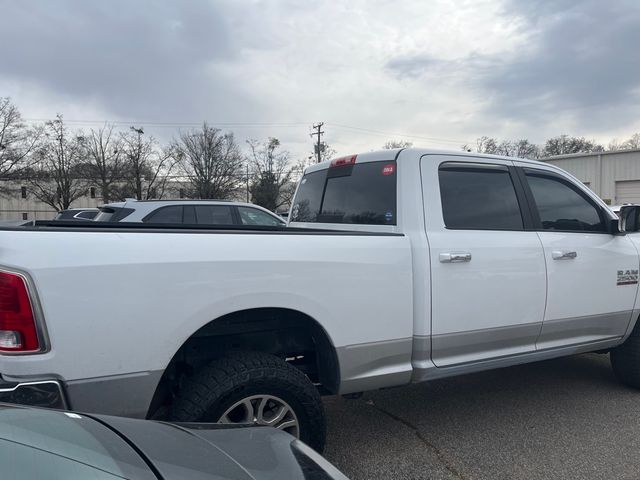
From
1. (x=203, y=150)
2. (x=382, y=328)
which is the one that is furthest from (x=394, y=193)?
(x=203, y=150)

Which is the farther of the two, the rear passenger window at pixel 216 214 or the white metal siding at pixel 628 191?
the white metal siding at pixel 628 191

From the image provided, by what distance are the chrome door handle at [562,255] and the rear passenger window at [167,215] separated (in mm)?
6313

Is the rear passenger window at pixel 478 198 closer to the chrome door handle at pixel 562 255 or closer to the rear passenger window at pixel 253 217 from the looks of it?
the chrome door handle at pixel 562 255

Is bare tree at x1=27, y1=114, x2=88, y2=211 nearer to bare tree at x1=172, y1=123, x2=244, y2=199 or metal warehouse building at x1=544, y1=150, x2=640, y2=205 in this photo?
bare tree at x1=172, y1=123, x2=244, y2=199

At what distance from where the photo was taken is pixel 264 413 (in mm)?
2824

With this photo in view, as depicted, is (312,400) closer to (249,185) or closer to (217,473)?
(217,473)

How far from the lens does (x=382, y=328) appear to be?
311 cm

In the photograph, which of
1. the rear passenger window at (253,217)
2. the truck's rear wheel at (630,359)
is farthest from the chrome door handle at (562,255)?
the rear passenger window at (253,217)

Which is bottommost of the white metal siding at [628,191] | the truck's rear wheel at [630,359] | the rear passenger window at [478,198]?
the truck's rear wheel at [630,359]

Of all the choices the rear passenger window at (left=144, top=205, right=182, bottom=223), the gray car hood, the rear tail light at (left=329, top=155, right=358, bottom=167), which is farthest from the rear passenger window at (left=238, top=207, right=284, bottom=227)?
the gray car hood

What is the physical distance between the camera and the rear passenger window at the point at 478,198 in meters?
3.60

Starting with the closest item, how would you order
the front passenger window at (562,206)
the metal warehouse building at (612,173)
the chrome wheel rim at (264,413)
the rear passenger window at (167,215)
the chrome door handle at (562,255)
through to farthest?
the chrome wheel rim at (264,413), the chrome door handle at (562,255), the front passenger window at (562,206), the rear passenger window at (167,215), the metal warehouse building at (612,173)

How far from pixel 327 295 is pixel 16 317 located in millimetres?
1504

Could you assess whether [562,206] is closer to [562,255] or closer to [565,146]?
[562,255]
